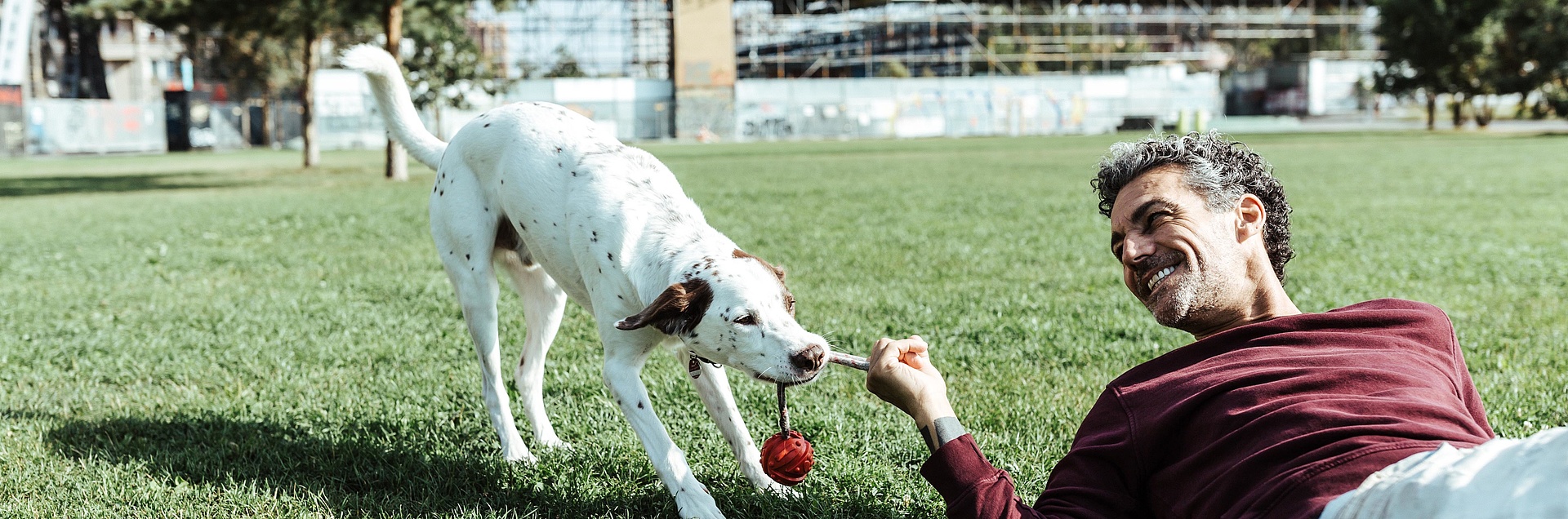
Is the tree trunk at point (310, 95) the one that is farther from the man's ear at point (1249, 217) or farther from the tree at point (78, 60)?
the tree at point (78, 60)

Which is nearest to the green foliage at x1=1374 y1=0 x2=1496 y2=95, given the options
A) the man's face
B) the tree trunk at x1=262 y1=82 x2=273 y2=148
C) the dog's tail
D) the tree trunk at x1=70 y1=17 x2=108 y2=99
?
the dog's tail

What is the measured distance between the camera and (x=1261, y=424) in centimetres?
202

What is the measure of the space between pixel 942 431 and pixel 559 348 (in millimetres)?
3497

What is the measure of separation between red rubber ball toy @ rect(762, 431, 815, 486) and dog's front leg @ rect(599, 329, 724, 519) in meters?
0.26

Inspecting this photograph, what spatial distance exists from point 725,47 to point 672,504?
52.6m

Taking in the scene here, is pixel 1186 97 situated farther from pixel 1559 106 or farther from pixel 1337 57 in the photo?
pixel 1559 106

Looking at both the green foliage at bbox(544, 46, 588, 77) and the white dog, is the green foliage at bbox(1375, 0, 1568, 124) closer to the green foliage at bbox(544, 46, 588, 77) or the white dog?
the green foliage at bbox(544, 46, 588, 77)

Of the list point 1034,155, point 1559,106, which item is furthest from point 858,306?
point 1559,106

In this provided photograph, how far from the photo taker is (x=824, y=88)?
56062mm

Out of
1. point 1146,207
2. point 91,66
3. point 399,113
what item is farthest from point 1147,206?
point 91,66

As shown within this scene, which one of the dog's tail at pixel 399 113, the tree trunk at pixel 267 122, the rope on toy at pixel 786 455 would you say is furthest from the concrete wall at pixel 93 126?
the rope on toy at pixel 786 455

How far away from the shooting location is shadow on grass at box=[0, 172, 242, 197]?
21.2 meters

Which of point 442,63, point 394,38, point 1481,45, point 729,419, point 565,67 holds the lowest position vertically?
point 729,419

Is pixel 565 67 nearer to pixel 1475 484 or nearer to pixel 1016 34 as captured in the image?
pixel 1016 34
